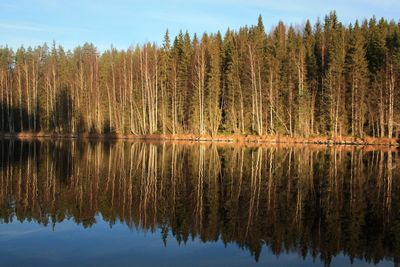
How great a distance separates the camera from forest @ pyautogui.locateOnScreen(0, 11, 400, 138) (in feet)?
192

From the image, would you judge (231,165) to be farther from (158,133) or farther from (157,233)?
(158,133)

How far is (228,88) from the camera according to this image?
225ft

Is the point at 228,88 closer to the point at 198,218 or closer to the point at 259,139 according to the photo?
the point at 259,139

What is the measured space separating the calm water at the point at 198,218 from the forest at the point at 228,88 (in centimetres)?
3625

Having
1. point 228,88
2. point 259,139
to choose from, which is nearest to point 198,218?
point 259,139

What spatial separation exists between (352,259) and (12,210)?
1158 cm

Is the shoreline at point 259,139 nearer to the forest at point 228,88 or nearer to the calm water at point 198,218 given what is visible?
the forest at point 228,88

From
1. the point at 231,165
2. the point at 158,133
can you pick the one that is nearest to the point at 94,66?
the point at 158,133

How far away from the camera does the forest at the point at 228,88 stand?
5847 centimetres

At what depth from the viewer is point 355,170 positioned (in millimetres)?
26234

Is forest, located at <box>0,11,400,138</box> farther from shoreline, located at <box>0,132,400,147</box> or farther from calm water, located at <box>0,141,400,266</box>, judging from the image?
calm water, located at <box>0,141,400,266</box>

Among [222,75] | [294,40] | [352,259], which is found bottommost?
[352,259]

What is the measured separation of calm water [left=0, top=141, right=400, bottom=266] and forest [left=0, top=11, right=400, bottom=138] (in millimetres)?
36247

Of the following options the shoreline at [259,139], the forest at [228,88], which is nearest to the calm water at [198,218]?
the shoreline at [259,139]
